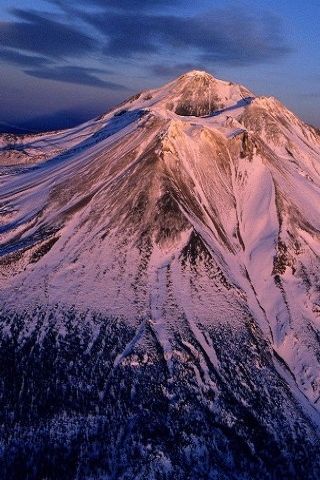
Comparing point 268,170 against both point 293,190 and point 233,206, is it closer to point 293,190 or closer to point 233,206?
point 293,190

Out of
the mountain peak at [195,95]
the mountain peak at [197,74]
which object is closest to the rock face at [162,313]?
the mountain peak at [195,95]

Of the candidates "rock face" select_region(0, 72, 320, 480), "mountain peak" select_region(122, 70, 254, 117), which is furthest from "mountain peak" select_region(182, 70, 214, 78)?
"rock face" select_region(0, 72, 320, 480)

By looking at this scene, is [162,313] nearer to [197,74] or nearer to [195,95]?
[195,95]

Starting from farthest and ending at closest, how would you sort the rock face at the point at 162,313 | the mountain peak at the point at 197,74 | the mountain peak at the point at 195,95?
the mountain peak at the point at 197,74 → the mountain peak at the point at 195,95 → the rock face at the point at 162,313

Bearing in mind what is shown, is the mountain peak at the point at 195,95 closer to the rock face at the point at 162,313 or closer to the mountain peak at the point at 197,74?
the mountain peak at the point at 197,74

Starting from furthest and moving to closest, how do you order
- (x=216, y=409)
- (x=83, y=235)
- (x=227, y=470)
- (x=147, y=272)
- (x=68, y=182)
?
(x=68, y=182) < (x=83, y=235) < (x=147, y=272) < (x=216, y=409) < (x=227, y=470)

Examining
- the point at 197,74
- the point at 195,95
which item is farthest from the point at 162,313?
the point at 197,74

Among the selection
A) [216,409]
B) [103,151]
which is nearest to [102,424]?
[216,409]

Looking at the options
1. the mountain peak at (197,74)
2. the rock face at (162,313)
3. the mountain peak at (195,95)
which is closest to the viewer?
the rock face at (162,313)

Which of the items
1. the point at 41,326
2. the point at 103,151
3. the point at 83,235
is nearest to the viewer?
the point at 41,326
